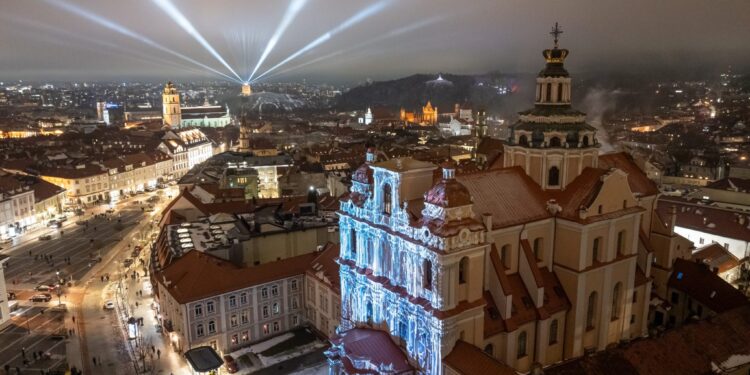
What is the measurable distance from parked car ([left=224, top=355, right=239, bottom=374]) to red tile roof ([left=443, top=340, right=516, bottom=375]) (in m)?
17.0

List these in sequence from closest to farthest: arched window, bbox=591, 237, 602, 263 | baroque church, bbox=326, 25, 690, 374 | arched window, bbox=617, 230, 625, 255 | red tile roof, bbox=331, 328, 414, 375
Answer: baroque church, bbox=326, 25, 690, 374 → red tile roof, bbox=331, 328, 414, 375 → arched window, bbox=591, 237, 602, 263 → arched window, bbox=617, 230, 625, 255

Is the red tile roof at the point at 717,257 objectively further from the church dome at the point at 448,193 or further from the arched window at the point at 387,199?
the arched window at the point at 387,199

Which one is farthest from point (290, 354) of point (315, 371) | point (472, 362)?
point (472, 362)

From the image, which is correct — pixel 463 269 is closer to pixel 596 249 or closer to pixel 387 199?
pixel 387 199

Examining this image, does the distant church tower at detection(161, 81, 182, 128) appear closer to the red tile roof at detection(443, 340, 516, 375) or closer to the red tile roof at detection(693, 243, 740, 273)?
the red tile roof at detection(693, 243, 740, 273)

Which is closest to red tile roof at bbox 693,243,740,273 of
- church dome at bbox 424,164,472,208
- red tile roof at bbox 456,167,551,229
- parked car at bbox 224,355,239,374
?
red tile roof at bbox 456,167,551,229

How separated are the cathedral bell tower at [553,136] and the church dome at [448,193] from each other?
9295 mm

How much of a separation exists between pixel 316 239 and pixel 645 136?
354 feet

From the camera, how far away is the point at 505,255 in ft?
105

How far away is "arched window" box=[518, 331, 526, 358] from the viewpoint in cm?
3188

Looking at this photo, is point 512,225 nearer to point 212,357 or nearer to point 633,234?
point 633,234

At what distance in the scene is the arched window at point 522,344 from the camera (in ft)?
105

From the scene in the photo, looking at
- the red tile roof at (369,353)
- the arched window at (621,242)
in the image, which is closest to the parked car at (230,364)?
the red tile roof at (369,353)

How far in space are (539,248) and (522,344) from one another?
5716 millimetres
